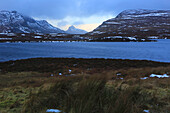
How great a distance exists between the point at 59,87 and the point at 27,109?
1.67 metres

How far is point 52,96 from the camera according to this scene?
5035mm

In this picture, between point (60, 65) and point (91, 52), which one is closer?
point (60, 65)

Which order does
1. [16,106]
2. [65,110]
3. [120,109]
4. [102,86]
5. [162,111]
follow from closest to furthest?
[120,109] < [65,110] < [162,111] < [16,106] < [102,86]

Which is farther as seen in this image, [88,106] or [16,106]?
[16,106]

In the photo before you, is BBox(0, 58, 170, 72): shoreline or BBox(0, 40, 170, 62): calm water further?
BBox(0, 40, 170, 62): calm water

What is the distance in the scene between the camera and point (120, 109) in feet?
10.8

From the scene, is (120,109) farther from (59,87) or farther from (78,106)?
(59,87)

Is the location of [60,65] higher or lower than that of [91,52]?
lower

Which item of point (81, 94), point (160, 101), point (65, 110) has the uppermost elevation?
point (81, 94)

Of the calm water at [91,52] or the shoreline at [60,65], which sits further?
the calm water at [91,52]

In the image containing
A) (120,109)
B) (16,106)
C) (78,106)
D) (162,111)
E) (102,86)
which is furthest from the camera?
(102,86)

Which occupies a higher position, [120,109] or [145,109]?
[120,109]

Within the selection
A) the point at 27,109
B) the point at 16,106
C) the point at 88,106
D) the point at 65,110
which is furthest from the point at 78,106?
the point at 16,106

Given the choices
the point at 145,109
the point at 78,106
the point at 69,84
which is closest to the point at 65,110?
the point at 78,106
